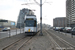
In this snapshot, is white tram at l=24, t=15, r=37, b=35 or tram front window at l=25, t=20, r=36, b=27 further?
tram front window at l=25, t=20, r=36, b=27

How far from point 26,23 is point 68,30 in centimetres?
1569

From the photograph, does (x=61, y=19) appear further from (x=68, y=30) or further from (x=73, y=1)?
(x=73, y=1)

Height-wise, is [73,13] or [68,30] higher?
[73,13]

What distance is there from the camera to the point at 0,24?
7538cm

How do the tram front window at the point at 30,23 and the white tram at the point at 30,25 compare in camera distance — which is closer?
the white tram at the point at 30,25

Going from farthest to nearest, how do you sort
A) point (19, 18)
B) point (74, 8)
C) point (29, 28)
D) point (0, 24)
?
point (19, 18), point (0, 24), point (29, 28), point (74, 8)

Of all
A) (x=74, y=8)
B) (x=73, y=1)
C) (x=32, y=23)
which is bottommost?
(x=32, y=23)

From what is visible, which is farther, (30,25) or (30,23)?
(30,23)

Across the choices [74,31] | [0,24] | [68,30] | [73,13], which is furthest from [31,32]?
[0,24]

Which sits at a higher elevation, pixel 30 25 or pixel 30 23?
pixel 30 23

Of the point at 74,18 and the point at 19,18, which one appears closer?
the point at 74,18

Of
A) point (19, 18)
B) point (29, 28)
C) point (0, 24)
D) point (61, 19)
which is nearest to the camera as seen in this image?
point (29, 28)

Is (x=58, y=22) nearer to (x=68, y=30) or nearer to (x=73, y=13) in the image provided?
(x=68, y=30)

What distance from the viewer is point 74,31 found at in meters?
20.4
